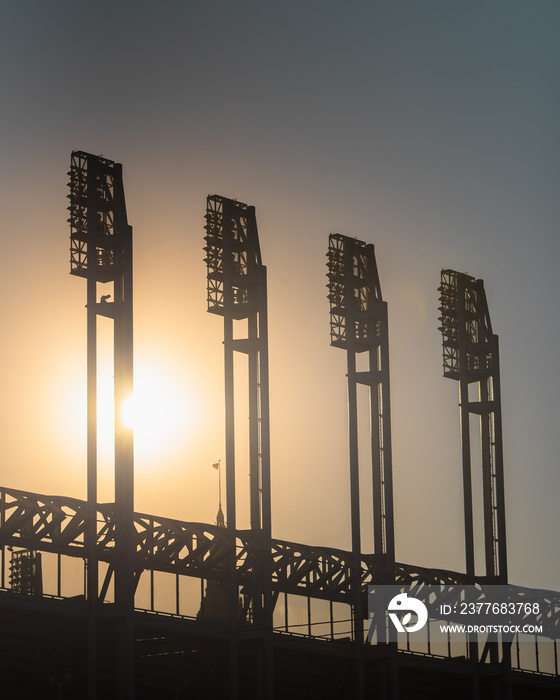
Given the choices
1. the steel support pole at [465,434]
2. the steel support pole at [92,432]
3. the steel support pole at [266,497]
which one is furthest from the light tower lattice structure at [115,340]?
the steel support pole at [465,434]

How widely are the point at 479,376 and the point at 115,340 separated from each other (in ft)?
91.0

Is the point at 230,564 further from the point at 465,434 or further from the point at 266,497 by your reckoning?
the point at 465,434

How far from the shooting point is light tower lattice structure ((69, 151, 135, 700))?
50.8 meters

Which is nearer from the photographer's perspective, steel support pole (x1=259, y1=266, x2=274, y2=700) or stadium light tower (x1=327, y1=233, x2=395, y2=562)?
steel support pole (x1=259, y1=266, x2=274, y2=700)

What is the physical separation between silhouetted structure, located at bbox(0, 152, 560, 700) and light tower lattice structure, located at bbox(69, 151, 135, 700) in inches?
2.5

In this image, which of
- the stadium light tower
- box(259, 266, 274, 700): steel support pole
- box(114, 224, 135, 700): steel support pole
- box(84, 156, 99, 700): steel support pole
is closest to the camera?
box(84, 156, 99, 700): steel support pole

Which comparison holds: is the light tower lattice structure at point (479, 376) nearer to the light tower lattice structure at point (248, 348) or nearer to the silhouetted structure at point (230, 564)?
the silhouetted structure at point (230, 564)

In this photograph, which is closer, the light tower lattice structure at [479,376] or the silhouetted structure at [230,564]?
the silhouetted structure at [230,564]

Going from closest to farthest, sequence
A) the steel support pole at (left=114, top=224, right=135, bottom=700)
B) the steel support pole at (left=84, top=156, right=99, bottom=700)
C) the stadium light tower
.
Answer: the steel support pole at (left=84, top=156, right=99, bottom=700)
the steel support pole at (left=114, top=224, right=135, bottom=700)
the stadium light tower

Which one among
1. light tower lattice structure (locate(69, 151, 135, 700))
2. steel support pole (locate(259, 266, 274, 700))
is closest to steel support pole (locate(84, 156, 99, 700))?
light tower lattice structure (locate(69, 151, 135, 700))

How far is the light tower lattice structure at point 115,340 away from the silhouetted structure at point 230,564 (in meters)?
0.06

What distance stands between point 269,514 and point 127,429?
8.60m

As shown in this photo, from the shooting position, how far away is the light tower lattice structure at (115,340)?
5075 cm

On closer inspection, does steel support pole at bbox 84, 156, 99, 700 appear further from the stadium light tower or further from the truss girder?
the stadium light tower
